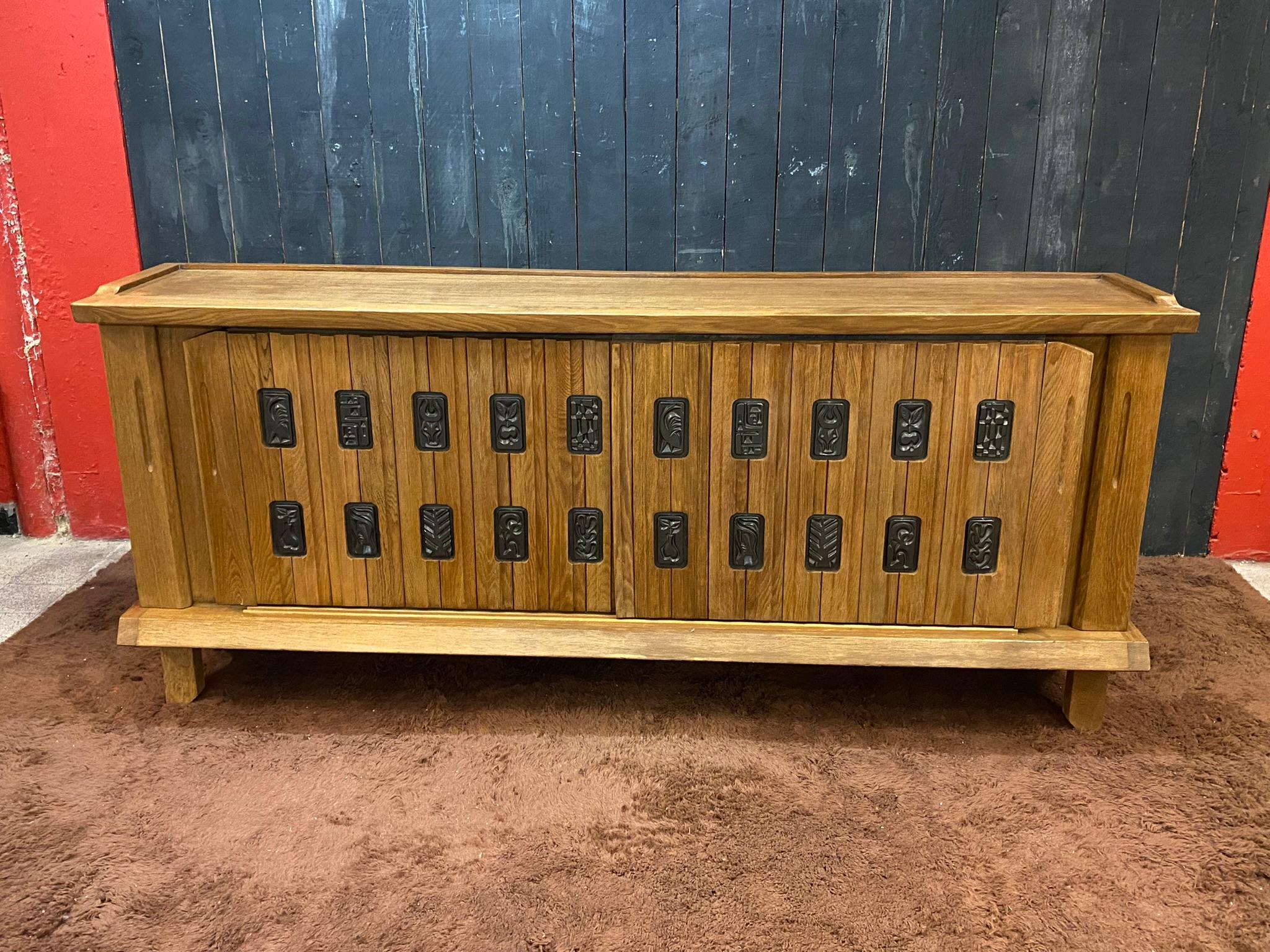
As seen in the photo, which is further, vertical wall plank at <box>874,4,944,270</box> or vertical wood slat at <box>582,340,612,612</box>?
vertical wall plank at <box>874,4,944,270</box>

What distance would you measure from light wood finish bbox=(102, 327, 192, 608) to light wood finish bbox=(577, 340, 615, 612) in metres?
0.84

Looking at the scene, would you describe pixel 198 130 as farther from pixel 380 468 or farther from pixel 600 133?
pixel 380 468

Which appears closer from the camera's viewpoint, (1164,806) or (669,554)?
(1164,806)

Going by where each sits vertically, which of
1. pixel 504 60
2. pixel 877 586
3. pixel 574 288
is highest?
pixel 504 60

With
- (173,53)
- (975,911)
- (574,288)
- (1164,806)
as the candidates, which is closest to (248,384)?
(574,288)

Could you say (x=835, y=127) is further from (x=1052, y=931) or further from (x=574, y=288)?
(x=1052, y=931)

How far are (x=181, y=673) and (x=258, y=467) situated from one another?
491 millimetres

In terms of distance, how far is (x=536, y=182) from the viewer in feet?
8.43

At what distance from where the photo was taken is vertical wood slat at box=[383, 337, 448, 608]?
2.00m

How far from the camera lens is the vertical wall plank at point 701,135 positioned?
2.44m

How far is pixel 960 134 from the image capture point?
2512mm

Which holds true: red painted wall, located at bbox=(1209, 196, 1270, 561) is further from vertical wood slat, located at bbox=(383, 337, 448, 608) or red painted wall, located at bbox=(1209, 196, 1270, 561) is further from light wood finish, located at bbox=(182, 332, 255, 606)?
light wood finish, located at bbox=(182, 332, 255, 606)

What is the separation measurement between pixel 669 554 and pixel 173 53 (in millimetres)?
1746

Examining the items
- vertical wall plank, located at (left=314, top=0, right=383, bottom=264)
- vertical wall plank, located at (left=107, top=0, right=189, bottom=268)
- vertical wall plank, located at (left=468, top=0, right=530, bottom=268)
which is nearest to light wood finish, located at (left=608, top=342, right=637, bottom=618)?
vertical wall plank, located at (left=468, top=0, right=530, bottom=268)
